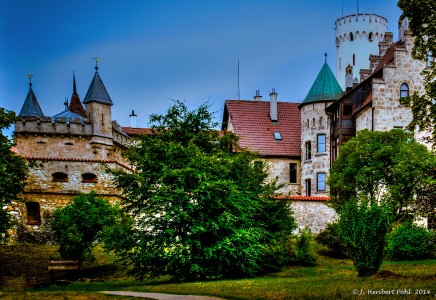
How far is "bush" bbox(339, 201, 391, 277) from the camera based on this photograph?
2408 cm

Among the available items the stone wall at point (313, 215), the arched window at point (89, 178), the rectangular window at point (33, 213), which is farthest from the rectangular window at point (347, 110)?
the rectangular window at point (33, 213)

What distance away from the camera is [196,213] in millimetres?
29062

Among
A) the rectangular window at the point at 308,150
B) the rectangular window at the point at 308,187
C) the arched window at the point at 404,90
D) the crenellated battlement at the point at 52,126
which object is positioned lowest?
the rectangular window at the point at 308,187

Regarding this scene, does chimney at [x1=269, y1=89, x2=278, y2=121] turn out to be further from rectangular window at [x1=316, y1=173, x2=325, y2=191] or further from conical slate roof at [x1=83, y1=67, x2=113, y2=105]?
conical slate roof at [x1=83, y1=67, x2=113, y2=105]

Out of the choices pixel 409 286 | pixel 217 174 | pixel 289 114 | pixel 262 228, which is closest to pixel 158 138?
pixel 217 174

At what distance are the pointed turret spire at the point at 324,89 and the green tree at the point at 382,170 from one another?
1486 centimetres

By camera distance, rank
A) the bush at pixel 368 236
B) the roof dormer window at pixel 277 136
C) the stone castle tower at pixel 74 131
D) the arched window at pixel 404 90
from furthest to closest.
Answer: the roof dormer window at pixel 277 136
the stone castle tower at pixel 74 131
the arched window at pixel 404 90
the bush at pixel 368 236

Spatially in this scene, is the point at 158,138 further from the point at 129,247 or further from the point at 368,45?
the point at 368,45

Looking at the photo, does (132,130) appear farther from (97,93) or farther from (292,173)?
(292,173)

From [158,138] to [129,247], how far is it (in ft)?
16.1

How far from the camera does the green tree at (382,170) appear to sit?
3722 centimetres

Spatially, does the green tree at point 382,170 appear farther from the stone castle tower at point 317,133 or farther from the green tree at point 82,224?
the stone castle tower at point 317,133

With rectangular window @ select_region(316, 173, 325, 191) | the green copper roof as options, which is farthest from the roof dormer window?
rectangular window @ select_region(316, 173, 325, 191)

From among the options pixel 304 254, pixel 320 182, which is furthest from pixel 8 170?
pixel 320 182
